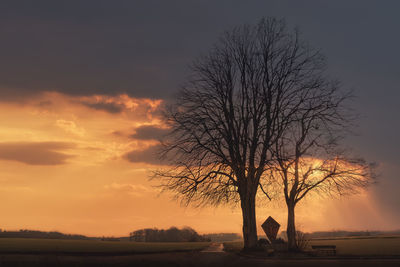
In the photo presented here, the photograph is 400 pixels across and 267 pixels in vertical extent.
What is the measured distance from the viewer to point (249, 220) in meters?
33.1

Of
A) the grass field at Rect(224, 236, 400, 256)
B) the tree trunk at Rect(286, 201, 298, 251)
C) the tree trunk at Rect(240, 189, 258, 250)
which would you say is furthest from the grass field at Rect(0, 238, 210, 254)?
the tree trunk at Rect(286, 201, 298, 251)

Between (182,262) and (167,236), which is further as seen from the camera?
(167,236)

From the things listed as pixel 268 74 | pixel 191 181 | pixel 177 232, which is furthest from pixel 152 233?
pixel 268 74

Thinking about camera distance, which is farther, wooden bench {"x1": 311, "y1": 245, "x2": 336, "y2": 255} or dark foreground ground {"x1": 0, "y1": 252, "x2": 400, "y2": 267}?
wooden bench {"x1": 311, "y1": 245, "x2": 336, "y2": 255}

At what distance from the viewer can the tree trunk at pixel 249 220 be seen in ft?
108

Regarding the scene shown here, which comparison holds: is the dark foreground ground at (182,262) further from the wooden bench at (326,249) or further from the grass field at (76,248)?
the wooden bench at (326,249)

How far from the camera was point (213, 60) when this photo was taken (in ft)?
118

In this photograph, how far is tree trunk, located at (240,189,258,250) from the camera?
1294 inches

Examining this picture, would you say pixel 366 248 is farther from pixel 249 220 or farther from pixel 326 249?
pixel 249 220

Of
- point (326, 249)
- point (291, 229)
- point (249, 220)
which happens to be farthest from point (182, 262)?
point (326, 249)

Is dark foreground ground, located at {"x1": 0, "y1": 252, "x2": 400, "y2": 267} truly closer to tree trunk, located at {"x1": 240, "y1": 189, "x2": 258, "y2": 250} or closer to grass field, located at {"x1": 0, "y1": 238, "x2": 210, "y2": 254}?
grass field, located at {"x1": 0, "y1": 238, "x2": 210, "y2": 254}

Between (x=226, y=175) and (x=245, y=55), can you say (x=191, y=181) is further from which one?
(x=245, y=55)

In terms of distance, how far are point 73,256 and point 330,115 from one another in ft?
72.6

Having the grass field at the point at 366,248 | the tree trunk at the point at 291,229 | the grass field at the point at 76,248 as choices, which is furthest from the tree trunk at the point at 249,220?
A: the grass field at the point at 76,248
